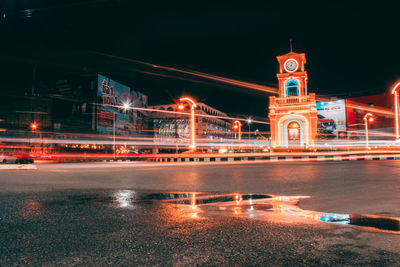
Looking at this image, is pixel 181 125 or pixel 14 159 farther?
pixel 181 125

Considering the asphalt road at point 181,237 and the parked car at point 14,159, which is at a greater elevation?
the parked car at point 14,159

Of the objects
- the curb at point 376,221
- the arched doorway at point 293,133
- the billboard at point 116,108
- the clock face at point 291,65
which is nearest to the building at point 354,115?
the arched doorway at point 293,133

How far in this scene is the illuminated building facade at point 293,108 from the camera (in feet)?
117

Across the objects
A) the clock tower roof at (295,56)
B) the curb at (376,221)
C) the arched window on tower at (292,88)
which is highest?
the clock tower roof at (295,56)

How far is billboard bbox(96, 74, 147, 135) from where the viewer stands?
66.2 metres

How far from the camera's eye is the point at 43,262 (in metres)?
2.37

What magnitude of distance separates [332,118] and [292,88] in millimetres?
34009

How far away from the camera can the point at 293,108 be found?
36469 mm

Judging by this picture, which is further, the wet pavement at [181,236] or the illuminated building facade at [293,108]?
the illuminated building facade at [293,108]

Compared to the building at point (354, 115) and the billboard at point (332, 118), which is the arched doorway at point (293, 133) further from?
the billboard at point (332, 118)

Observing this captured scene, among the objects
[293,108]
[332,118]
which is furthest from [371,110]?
[293,108]

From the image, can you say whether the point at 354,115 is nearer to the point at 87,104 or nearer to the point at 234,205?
the point at 87,104

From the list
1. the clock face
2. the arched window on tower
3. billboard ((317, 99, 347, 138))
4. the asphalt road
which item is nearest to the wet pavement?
the asphalt road

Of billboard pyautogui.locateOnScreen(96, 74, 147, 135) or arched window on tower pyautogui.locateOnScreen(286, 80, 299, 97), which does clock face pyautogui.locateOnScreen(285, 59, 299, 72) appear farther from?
billboard pyautogui.locateOnScreen(96, 74, 147, 135)
